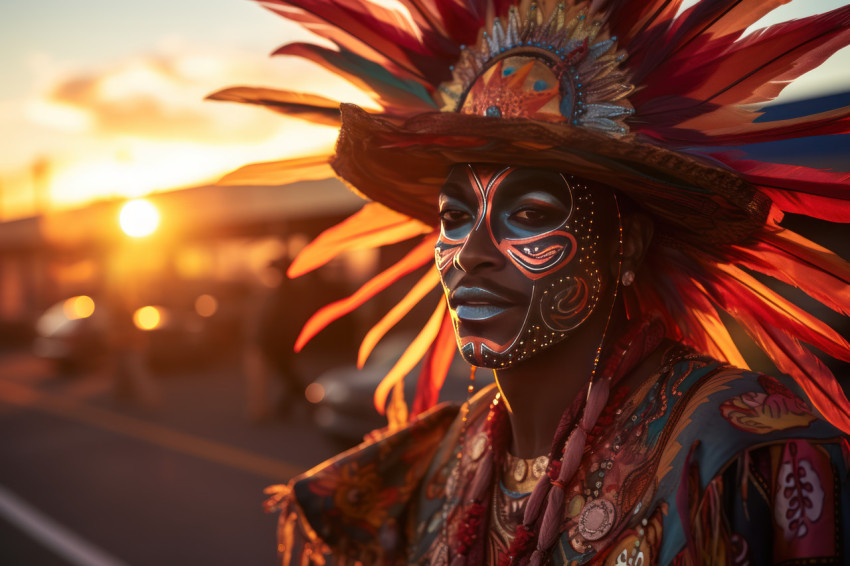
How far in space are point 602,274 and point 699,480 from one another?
0.61m

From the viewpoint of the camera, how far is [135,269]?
11.5 metres

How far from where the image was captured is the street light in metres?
15.6

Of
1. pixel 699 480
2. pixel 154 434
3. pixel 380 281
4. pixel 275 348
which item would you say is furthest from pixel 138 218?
pixel 699 480

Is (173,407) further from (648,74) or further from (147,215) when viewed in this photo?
(648,74)

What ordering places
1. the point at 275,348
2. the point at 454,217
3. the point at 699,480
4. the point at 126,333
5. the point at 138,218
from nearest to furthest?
the point at 699,480 < the point at 454,217 < the point at 275,348 < the point at 126,333 < the point at 138,218

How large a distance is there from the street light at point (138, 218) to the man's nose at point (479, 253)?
50.1 ft

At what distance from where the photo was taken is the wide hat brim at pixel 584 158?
1.43m

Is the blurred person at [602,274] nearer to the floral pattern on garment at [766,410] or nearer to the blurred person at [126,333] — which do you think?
the floral pattern on garment at [766,410]

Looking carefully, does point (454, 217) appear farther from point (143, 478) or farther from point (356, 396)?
point (143, 478)

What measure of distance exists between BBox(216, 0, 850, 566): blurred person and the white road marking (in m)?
3.78

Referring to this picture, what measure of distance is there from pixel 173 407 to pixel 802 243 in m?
10.8

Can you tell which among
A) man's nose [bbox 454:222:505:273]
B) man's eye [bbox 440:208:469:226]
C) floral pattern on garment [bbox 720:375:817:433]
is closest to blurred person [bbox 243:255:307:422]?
man's eye [bbox 440:208:469:226]

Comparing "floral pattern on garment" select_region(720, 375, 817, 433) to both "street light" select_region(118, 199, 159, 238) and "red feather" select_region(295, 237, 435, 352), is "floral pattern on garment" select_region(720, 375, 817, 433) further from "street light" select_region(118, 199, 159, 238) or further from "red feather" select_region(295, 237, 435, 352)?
"street light" select_region(118, 199, 159, 238)

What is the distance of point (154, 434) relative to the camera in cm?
896
